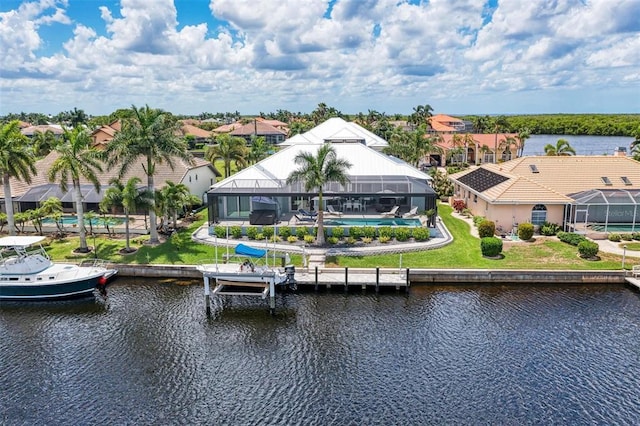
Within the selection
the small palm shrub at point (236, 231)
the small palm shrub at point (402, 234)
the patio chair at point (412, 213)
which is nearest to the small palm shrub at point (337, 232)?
the small palm shrub at point (402, 234)

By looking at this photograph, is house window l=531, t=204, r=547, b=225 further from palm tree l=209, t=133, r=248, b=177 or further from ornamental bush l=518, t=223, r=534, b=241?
palm tree l=209, t=133, r=248, b=177

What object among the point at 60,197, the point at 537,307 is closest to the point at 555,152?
the point at 537,307

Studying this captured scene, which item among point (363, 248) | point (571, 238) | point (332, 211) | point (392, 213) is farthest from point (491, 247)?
point (332, 211)

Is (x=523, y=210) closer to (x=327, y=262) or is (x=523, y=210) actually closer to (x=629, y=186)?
(x=629, y=186)

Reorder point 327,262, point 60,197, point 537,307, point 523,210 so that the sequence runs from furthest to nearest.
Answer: point 60,197 < point 523,210 < point 327,262 < point 537,307

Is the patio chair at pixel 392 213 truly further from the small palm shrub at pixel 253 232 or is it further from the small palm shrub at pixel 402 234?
the small palm shrub at pixel 253 232

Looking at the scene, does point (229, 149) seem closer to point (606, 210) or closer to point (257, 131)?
point (606, 210)
